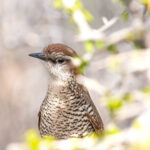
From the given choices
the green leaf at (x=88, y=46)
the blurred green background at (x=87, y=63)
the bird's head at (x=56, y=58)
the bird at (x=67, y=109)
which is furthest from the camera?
the bird at (x=67, y=109)

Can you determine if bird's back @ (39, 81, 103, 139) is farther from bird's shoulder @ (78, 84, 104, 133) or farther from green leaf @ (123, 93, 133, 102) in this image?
green leaf @ (123, 93, 133, 102)

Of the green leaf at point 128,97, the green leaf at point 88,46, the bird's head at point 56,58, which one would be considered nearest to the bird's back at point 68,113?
the bird's head at point 56,58

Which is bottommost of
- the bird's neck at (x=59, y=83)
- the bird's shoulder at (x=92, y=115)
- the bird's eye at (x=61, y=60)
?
the bird's shoulder at (x=92, y=115)

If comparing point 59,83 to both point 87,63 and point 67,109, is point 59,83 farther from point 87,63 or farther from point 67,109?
point 87,63

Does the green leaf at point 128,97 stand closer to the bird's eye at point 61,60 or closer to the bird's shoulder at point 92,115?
the bird's eye at point 61,60

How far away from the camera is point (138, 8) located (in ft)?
12.8

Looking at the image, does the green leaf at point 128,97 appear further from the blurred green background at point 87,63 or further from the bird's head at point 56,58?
the bird's head at point 56,58

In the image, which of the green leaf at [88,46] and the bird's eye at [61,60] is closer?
the green leaf at [88,46]

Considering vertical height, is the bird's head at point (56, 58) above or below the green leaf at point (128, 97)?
above

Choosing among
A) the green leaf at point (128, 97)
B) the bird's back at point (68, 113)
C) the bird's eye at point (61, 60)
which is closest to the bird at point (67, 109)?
the bird's back at point (68, 113)

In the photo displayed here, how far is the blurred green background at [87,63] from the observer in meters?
3.14

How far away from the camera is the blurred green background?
3143 millimetres

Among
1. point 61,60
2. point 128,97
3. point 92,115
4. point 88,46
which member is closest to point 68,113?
point 92,115

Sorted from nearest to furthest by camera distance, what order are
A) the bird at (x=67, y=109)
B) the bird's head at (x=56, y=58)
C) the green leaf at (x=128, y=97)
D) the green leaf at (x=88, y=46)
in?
the green leaf at (x=128, y=97) → the green leaf at (x=88, y=46) → the bird's head at (x=56, y=58) → the bird at (x=67, y=109)
